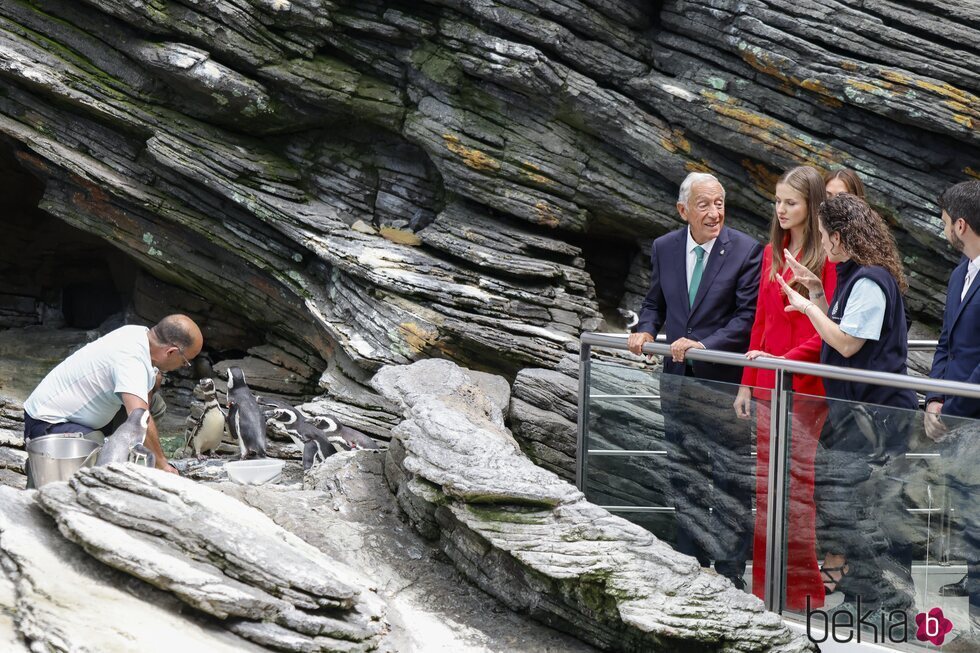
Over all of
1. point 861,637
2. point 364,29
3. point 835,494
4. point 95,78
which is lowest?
point 861,637

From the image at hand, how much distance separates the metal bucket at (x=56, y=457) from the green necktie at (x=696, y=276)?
3728 mm

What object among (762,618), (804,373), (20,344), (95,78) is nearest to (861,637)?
(762,618)

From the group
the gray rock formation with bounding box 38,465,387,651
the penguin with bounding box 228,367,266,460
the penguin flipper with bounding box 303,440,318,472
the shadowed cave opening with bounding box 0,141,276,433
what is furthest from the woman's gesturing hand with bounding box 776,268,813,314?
the shadowed cave opening with bounding box 0,141,276,433

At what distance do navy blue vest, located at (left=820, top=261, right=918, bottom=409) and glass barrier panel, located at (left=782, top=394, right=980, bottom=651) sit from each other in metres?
0.24

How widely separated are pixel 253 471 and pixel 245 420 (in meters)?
1.66

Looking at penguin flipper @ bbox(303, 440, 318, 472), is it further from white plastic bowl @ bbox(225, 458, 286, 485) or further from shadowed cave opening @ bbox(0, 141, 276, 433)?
shadowed cave opening @ bbox(0, 141, 276, 433)

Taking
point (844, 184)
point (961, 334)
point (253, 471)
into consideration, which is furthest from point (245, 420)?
point (961, 334)

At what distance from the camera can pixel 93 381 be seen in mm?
5918

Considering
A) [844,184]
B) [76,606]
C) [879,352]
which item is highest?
[844,184]

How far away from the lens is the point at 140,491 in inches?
180

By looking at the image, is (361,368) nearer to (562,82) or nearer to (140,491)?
(562,82)

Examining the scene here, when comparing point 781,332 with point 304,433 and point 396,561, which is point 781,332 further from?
point 304,433

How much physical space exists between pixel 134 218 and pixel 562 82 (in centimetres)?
557

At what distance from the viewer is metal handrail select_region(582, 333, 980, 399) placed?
4.23m
